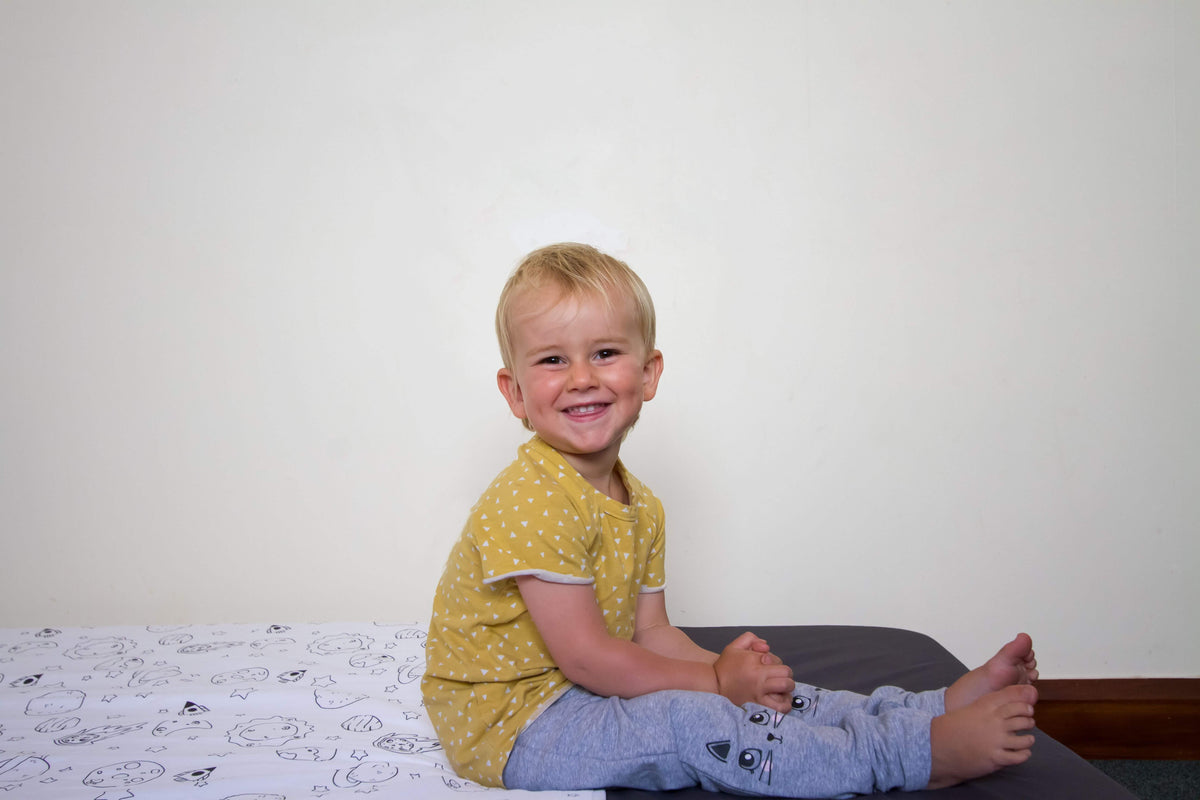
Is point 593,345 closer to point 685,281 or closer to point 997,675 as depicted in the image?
point 997,675

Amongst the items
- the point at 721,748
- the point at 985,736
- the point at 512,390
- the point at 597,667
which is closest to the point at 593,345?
the point at 512,390

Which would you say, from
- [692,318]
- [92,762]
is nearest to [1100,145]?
[692,318]

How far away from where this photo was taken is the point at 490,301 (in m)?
1.82

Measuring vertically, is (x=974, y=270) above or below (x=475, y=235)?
below

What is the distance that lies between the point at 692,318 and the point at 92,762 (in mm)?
1266

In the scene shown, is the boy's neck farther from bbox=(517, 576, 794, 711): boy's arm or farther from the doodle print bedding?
the doodle print bedding

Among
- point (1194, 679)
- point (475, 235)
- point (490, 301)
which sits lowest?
point (1194, 679)

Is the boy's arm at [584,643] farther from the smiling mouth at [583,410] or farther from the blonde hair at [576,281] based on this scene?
the blonde hair at [576,281]

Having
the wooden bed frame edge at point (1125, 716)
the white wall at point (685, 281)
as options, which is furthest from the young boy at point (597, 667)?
the wooden bed frame edge at point (1125, 716)

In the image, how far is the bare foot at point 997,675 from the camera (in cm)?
102

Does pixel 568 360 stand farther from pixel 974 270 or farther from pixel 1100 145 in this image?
pixel 1100 145

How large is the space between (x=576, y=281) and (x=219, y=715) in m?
0.82

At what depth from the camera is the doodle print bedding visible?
103cm

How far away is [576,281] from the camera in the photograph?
1.10m
